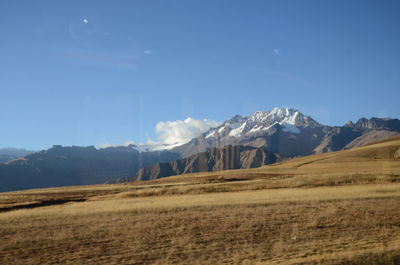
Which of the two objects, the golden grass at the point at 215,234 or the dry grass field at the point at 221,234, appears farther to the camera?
the golden grass at the point at 215,234

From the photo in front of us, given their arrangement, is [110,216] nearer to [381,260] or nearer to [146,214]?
[146,214]

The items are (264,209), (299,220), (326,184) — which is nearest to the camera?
(299,220)

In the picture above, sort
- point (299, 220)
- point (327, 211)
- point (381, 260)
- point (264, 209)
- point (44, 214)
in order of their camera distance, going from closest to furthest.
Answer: point (381, 260)
point (299, 220)
point (327, 211)
point (264, 209)
point (44, 214)

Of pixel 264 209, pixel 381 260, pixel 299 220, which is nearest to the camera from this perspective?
pixel 381 260

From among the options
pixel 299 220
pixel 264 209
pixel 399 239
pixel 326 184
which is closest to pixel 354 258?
pixel 399 239

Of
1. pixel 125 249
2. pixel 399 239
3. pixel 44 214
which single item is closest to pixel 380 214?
pixel 399 239

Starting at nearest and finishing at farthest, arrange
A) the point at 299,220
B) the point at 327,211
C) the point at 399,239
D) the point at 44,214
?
the point at 399,239, the point at 299,220, the point at 327,211, the point at 44,214

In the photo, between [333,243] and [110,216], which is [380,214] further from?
[110,216]

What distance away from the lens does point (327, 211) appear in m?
24.7

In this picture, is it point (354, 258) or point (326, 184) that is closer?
point (354, 258)

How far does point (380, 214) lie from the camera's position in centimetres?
2317

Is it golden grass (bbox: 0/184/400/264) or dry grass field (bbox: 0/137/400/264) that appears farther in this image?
golden grass (bbox: 0/184/400/264)

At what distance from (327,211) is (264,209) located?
4.96m

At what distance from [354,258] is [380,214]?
33.5 feet
